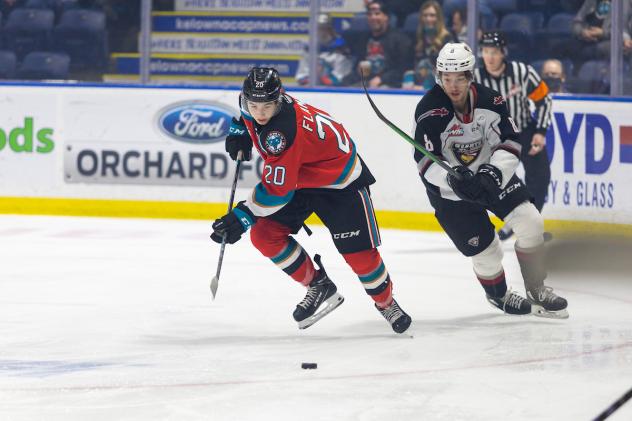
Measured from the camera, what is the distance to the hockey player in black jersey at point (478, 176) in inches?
178

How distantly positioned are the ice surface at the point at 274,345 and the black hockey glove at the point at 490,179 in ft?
1.65

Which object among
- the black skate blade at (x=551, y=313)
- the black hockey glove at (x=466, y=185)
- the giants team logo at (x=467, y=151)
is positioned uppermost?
the giants team logo at (x=467, y=151)

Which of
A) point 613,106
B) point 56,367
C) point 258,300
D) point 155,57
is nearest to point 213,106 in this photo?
point 155,57

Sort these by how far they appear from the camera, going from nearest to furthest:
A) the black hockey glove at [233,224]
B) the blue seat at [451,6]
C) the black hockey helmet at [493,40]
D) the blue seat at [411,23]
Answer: the black hockey glove at [233,224] < the black hockey helmet at [493,40] < the blue seat at [451,6] < the blue seat at [411,23]

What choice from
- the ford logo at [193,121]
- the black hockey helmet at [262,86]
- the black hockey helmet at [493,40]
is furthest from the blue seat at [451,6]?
the black hockey helmet at [262,86]

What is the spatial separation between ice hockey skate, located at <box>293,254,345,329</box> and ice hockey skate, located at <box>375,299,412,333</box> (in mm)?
214

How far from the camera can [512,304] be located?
4918 millimetres

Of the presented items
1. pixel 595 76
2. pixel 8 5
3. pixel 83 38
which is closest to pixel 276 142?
pixel 595 76

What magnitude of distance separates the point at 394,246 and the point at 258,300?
181cm

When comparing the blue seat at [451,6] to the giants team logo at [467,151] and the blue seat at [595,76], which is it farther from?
the giants team logo at [467,151]

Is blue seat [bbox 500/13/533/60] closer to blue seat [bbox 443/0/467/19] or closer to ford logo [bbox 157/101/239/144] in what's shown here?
blue seat [bbox 443/0/467/19]

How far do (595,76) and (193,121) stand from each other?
252 centimetres

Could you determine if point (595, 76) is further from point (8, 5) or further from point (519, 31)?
Answer: point (8, 5)

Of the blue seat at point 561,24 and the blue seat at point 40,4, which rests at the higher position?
the blue seat at point 40,4
